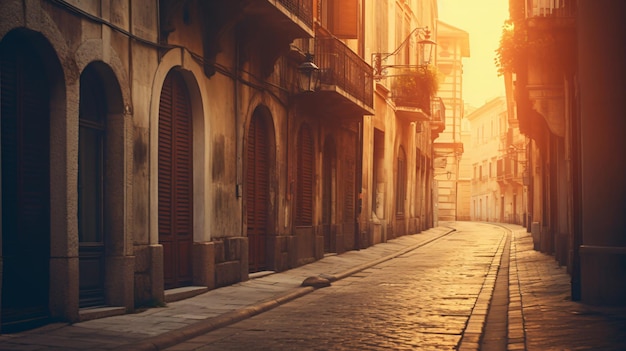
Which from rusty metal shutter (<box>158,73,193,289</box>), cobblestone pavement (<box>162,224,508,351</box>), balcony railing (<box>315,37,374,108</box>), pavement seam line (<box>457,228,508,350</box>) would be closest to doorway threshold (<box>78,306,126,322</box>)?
cobblestone pavement (<box>162,224,508,351</box>)

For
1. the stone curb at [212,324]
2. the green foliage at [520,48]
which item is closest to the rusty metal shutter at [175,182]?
the stone curb at [212,324]

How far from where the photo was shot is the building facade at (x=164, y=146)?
32.3 ft

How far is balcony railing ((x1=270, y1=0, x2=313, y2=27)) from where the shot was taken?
16594 millimetres

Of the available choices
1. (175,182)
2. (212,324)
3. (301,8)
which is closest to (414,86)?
(301,8)

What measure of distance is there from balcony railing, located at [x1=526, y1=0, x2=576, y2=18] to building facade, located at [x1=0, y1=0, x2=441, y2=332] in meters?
4.25

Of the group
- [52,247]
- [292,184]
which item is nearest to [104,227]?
[52,247]

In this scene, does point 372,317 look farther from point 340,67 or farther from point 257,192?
point 340,67

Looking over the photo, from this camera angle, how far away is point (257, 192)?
17.6 m

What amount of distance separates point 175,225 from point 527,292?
5359 millimetres

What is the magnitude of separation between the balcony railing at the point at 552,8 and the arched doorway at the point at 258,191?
5415mm

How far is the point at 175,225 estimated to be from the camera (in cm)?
1363

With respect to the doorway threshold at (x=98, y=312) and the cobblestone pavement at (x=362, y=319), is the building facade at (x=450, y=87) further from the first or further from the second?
the doorway threshold at (x=98, y=312)

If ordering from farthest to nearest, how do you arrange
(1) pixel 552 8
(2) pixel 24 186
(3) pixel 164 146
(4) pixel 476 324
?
(1) pixel 552 8 → (3) pixel 164 146 → (4) pixel 476 324 → (2) pixel 24 186

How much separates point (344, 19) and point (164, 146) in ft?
36.4
